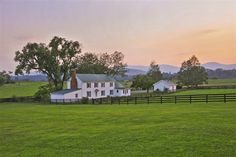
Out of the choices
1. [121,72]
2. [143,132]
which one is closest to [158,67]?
[121,72]

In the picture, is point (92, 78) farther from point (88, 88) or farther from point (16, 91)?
point (16, 91)

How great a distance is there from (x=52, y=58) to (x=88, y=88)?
1073cm

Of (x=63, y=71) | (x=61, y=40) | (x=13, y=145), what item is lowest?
(x=13, y=145)

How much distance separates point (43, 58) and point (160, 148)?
2389 inches

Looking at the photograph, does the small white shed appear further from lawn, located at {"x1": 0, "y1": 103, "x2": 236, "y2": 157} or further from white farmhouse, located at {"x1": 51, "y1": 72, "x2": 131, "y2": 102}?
lawn, located at {"x1": 0, "y1": 103, "x2": 236, "y2": 157}

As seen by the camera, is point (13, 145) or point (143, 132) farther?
point (143, 132)

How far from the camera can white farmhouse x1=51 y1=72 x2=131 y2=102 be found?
61.7 m

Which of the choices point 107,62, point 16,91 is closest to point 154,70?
point 107,62

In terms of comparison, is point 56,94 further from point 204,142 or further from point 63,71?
point 204,142

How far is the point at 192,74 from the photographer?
4771 inches

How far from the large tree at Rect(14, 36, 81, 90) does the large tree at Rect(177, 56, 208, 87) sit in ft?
176

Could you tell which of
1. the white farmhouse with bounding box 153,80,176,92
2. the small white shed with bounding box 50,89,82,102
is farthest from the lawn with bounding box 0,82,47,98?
the white farmhouse with bounding box 153,80,176,92

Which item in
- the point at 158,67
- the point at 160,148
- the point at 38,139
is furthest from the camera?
the point at 158,67

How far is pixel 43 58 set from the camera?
6969 cm
